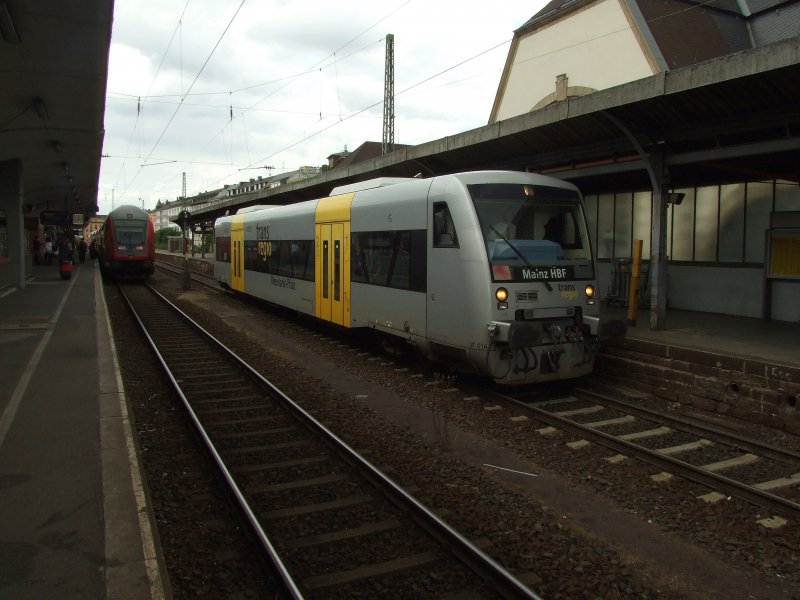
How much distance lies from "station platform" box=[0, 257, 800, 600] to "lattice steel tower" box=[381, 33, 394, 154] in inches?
890

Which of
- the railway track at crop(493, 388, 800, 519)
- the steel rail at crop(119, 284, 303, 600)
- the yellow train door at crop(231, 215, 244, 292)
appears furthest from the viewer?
the yellow train door at crop(231, 215, 244, 292)

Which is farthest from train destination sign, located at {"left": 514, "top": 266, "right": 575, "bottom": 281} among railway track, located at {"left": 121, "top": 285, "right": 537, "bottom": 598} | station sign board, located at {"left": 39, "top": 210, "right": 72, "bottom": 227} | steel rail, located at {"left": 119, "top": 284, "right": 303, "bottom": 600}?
station sign board, located at {"left": 39, "top": 210, "right": 72, "bottom": 227}

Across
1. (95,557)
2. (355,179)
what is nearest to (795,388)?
(95,557)

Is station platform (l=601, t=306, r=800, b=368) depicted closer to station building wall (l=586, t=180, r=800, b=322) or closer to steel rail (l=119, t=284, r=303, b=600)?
station building wall (l=586, t=180, r=800, b=322)

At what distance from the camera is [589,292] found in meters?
8.29

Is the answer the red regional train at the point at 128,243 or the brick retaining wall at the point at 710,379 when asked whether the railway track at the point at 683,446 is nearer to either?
the brick retaining wall at the point at 710,379

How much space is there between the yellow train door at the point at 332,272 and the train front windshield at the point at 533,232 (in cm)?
377

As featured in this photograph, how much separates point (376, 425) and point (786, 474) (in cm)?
392

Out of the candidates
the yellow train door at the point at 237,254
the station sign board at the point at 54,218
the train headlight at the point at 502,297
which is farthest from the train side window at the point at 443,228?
the station sign board at the point at 54,218

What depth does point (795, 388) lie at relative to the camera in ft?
22.6

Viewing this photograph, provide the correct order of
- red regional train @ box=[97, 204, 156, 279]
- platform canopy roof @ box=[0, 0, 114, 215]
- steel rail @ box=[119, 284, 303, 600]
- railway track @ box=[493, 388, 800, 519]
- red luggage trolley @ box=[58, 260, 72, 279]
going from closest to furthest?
steel rail @ box=[119, 284, 303, 600] < railway track @ box=[493, 388, 800, 519] < platform canopy roof @ box=[0, 0, 114, 215] < red luggage trolley @ box=[58, 260, 72, 279] < red regional train @ box=[97, 204, 156, 279]

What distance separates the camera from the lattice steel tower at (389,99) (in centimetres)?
3205

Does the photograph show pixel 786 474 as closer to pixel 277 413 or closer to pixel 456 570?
pixel 456 570

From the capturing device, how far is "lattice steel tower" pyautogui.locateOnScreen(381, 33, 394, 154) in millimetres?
32047
